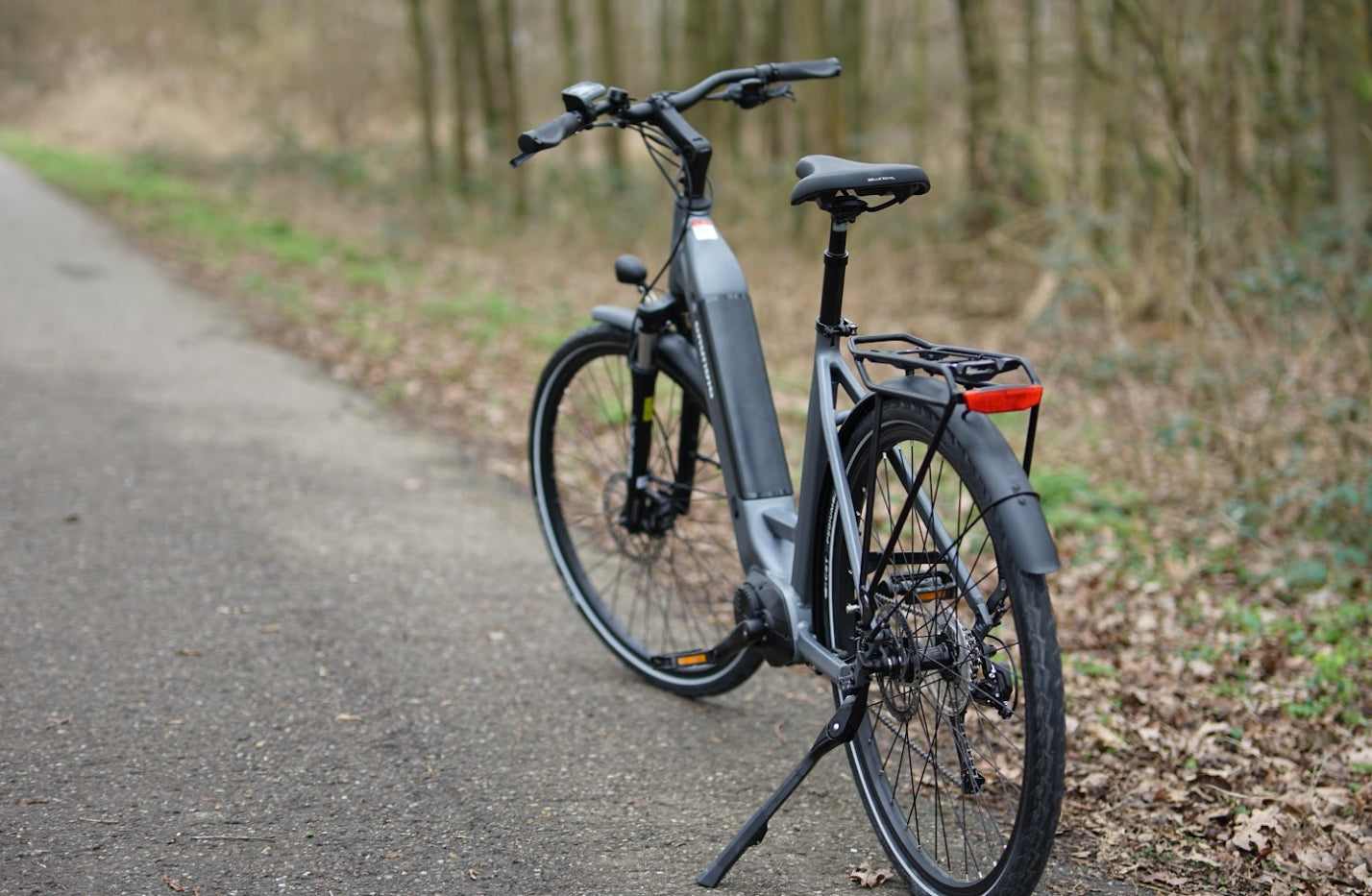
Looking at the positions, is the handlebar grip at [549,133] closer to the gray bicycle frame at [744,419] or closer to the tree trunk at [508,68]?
the gray bicycle frame at [744,419]

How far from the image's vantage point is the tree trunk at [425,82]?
603 inches

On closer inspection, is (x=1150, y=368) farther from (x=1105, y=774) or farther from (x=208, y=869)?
(x=208, y=869)

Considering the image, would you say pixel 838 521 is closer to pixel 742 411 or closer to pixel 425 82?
pixel 742 411

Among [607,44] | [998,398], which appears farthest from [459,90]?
[998,398]

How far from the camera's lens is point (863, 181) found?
2438 mm

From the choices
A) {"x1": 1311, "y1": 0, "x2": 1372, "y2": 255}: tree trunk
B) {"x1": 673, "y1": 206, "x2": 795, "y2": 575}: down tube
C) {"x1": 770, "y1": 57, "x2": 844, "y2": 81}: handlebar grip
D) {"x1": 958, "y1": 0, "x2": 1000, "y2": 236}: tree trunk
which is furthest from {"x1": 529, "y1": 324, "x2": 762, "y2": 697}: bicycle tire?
{"x1": 958, "y1": 0, "x2": 1000, "y2": 236}: tree trunk

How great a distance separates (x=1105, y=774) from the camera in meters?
3.13

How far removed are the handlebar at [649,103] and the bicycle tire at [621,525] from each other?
644 millimetres

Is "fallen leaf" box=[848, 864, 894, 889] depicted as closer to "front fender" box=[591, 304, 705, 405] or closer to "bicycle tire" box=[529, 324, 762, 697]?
"bicycle tire" box=[529, 324, 762, 697]

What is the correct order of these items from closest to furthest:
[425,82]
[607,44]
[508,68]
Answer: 1. [607,44]
2. [508,68]
3. [425,82]

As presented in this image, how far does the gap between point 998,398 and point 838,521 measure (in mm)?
604

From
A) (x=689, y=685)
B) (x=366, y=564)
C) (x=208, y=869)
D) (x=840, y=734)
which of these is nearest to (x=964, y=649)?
(x=840, y=734)

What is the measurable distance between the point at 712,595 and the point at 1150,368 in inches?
193

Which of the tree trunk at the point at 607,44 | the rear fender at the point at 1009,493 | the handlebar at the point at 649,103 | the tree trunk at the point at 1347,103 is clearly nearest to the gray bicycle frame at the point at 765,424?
the rear fender at the point at 1009,493
